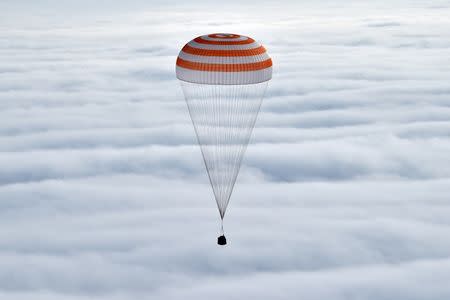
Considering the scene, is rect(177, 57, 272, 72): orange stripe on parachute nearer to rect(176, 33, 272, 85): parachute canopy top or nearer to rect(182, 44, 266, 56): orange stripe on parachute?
rect(176, 33, 272, 85): parachute canopy top

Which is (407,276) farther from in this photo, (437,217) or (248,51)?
(248,51)

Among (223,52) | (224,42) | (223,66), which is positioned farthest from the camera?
(224,42)

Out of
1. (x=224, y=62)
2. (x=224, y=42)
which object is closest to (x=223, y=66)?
(x=224, y=62)

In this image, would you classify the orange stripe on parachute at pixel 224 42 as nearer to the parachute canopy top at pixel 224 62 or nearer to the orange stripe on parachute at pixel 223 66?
the parachute canopy top at pixel 224 62

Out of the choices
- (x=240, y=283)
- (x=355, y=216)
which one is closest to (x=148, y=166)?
(x=355, y=216)

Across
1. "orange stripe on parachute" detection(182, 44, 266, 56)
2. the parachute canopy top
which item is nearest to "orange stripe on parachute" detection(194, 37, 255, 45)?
the parachute canopy top

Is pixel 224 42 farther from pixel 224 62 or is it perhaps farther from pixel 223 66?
pixel 223 66

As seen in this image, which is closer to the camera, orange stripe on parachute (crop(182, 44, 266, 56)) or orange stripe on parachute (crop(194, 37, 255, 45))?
orange stripe on parachute (crop(182, 44, 266, 56))

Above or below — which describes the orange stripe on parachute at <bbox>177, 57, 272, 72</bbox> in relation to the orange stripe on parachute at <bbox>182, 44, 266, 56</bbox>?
below

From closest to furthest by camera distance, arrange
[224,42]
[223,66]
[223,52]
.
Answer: [223,66] → [223,52] → [224,42]
